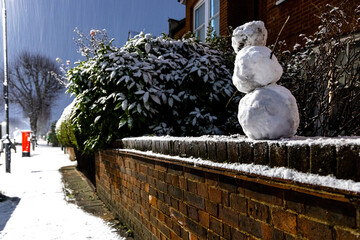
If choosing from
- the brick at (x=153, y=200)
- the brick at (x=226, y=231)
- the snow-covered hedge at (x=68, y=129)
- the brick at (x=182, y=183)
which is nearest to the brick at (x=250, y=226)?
the brick at (x=226, y=231)

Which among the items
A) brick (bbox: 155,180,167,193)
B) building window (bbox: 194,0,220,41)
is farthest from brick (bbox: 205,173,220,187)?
building window (bbox: 194,0,220,41)

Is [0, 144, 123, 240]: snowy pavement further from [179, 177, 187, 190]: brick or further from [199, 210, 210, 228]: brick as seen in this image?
[199, 210, 210, 228]: brick

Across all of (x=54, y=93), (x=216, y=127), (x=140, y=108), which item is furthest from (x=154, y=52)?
(x=54, y=93)

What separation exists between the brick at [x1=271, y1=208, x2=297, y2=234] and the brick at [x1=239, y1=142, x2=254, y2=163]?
0.27 m

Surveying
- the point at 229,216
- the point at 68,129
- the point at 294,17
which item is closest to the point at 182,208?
the point at 229,216

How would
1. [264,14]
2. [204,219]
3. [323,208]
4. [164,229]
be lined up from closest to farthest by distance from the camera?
[323,208] → [204,219] → [164,229] → [264,14]

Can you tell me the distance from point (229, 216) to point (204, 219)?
0.32m

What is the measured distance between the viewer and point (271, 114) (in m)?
1.44

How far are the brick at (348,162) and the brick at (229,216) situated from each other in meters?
0.72

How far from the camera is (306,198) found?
108cm

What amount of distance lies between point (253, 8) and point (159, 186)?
6.22 m

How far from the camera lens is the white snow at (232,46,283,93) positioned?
5.06 feet

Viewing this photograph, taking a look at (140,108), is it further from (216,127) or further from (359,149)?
(359,149)

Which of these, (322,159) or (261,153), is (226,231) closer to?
(261,153)
